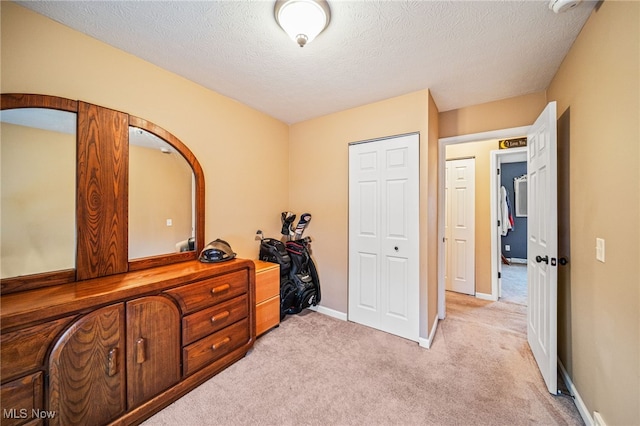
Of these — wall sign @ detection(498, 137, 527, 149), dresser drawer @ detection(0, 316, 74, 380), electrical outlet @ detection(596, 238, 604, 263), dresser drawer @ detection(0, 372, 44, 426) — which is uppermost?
wall sign @ detection(498, 137, 527, 149)

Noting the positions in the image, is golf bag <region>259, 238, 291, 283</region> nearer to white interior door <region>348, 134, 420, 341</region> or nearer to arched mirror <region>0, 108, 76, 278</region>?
white interior door <region>348, 134, 420, 341</region>

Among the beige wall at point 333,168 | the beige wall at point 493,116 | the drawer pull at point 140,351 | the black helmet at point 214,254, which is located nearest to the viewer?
the drawer pull at point 140,351

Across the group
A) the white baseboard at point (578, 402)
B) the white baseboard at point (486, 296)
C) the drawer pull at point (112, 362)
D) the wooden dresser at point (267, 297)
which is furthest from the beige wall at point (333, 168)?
the drawer pull at point (112, 362)

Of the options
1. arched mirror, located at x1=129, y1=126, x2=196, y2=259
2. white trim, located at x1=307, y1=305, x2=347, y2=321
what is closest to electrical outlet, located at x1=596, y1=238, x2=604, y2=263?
white trim, located at x1=307, y1=305, x2=347, y2=321

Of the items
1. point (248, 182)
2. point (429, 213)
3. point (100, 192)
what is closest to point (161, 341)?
point (100, 192)

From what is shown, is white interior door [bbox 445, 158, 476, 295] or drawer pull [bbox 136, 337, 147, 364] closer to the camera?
drawer pull [bbox 136, 337, 147, 364]

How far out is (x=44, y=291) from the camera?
4.52 ft

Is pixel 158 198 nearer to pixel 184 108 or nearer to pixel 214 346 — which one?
pixel 184 108

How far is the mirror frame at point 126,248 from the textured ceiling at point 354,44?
0.53 meters

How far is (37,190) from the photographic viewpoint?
1.47 metres

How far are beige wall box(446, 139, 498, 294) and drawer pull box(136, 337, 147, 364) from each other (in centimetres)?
407

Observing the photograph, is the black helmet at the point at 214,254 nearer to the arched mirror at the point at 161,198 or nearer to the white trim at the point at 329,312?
the arched mirror at the point at 161,198

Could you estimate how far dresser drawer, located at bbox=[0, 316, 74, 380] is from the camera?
3.39 ft

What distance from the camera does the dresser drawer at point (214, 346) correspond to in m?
1.70
